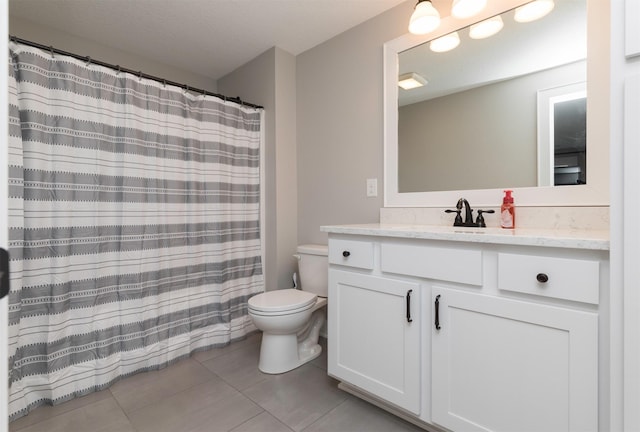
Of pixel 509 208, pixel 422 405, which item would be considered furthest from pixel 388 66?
pixel 422 405

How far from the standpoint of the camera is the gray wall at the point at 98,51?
211cm

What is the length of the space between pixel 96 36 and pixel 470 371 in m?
3.19

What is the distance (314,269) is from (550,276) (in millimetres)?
1483

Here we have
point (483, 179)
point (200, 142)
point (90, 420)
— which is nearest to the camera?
point (90, 420)

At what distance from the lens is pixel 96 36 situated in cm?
232

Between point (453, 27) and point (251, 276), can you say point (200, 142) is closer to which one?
point (251, 276)

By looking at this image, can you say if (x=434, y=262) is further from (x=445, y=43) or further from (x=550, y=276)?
(x=445, y=43)

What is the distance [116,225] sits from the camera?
1845mm

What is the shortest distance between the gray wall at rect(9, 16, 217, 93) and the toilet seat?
2.22m

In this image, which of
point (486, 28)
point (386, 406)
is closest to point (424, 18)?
point (486, 28)

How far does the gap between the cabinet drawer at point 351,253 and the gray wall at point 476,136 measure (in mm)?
634

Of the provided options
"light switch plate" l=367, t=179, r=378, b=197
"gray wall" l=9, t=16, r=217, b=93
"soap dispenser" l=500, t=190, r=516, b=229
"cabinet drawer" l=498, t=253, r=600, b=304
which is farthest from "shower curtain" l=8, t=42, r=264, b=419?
"cabinet drawer" l=498, t=253, r=600, b=304

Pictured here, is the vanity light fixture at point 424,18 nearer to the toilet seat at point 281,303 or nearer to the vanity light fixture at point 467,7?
the vanity light fixture at point 467,7

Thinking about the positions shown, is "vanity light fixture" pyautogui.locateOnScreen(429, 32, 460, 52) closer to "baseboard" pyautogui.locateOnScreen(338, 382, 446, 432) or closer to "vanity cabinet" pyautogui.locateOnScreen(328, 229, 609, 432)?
"vanity cabinet" pyautogui.locateOnScreen(328, 229, 609, 432)
